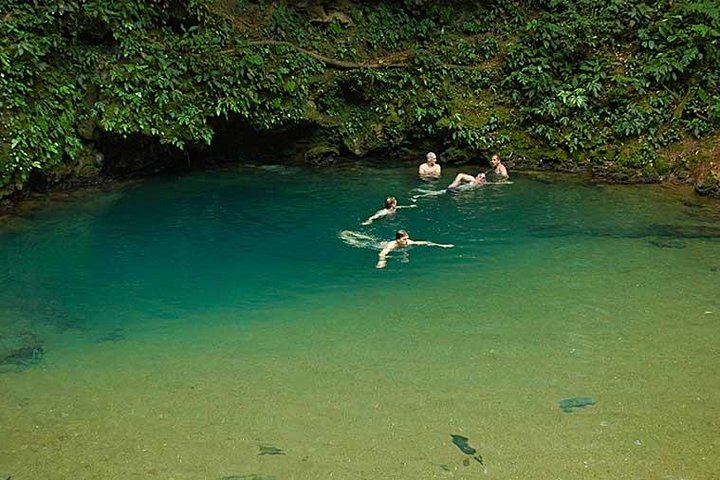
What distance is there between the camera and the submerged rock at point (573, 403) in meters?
6.45

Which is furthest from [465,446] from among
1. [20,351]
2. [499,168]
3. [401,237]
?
[499,168]

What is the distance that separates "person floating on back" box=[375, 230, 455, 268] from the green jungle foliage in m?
6.52

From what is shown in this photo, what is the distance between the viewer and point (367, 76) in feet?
60.8

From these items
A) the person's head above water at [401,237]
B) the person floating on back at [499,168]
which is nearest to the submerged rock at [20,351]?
the person's head above water at [401,237]

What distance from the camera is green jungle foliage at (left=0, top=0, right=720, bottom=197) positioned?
1468 centimetres

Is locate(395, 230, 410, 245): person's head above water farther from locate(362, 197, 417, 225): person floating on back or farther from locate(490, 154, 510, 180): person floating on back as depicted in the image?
locate(490, 154, 510, 180): person floating on back

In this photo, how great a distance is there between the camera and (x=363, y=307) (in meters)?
9.06

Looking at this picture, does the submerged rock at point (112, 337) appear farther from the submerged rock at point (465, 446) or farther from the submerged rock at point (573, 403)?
the submerged rock at point (573, 403)

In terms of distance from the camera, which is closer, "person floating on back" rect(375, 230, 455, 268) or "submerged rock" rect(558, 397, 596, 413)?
"submerged rock" rect(558, 397, 596, 413)

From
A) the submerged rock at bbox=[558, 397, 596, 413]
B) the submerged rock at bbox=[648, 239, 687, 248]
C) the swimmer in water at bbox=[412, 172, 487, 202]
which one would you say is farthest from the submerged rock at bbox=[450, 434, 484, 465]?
the swimmer in water at bbox=[412, 172, 487, 202]

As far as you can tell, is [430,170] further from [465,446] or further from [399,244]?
[465,446]

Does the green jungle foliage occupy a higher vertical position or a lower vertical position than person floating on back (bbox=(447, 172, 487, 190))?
higher

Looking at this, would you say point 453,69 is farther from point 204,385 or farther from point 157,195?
point 204,385

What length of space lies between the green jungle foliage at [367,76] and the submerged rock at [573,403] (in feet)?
35.7
